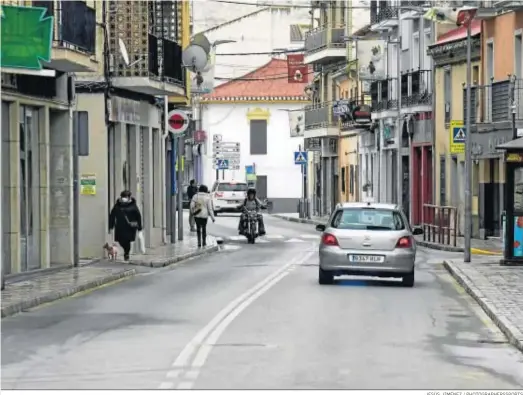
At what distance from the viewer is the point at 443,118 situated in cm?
5566

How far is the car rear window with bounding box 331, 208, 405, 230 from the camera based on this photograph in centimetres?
2666

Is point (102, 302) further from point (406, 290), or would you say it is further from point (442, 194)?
point (442, 194)

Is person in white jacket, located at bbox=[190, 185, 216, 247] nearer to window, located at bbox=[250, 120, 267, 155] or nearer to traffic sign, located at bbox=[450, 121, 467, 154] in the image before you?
traffic sign, located at bbox=[450, 121, 467, 154]

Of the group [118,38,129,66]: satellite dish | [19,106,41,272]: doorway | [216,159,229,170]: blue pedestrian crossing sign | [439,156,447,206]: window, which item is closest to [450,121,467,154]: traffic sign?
[118,38,129,66]: satellite dish

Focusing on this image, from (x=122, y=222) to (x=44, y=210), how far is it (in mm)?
4149

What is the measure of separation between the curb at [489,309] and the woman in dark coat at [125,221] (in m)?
7.33

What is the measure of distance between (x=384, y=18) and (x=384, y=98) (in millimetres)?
3348

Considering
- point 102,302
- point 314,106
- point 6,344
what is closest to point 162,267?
point 102,302

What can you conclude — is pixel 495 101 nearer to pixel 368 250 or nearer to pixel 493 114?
pixel 493 114

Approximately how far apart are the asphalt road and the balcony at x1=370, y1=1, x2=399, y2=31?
3713 centimetres

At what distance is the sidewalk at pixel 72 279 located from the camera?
21.9 meters

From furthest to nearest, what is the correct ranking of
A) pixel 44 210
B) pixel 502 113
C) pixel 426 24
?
1. pixel 426 24
2. pixel 502 113
3. pixel 44 210

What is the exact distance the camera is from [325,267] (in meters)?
26.5

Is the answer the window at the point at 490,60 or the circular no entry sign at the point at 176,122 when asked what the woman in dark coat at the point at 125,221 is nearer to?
the circular no entry sign at the point at 176,122
